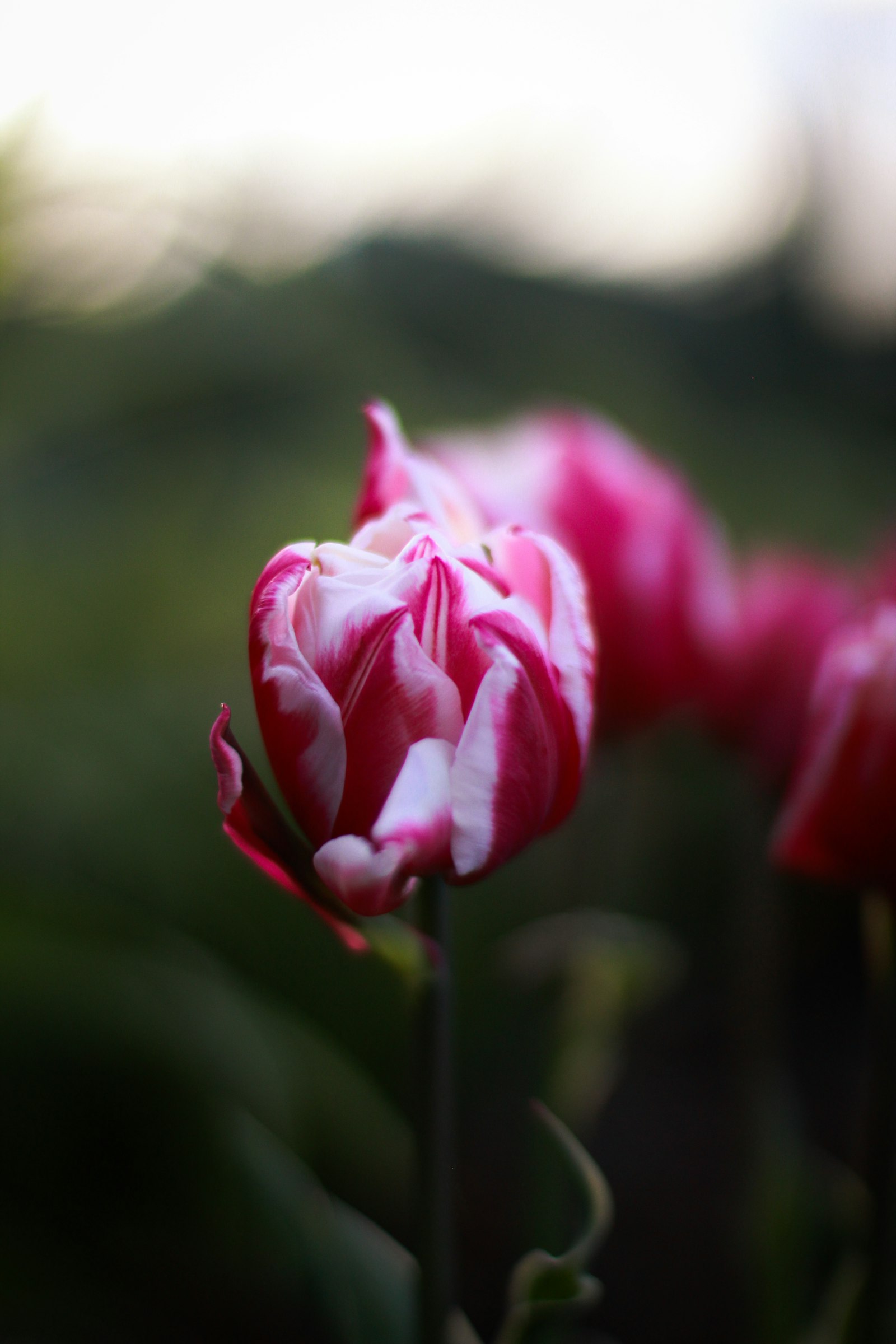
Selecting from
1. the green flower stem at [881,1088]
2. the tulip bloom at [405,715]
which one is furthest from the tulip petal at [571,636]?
the green flower stem at [881,1088]

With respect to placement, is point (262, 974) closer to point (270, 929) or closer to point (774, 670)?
point (270, 929)

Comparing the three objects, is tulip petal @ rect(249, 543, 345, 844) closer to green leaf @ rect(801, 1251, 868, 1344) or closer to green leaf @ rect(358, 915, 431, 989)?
green leaf @ rect(358, 915, 431, 989)

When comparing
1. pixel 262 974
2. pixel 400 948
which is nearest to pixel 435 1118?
pixel 400 948

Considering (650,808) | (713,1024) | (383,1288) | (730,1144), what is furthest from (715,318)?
(383,1288)

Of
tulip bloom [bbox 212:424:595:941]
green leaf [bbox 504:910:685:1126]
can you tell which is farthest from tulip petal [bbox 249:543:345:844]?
green leaf [bbox 504:910:685:1126]

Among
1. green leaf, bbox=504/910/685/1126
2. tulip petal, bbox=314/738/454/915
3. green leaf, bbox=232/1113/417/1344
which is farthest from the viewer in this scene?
green leaf, bbox=504/910/685/1126
